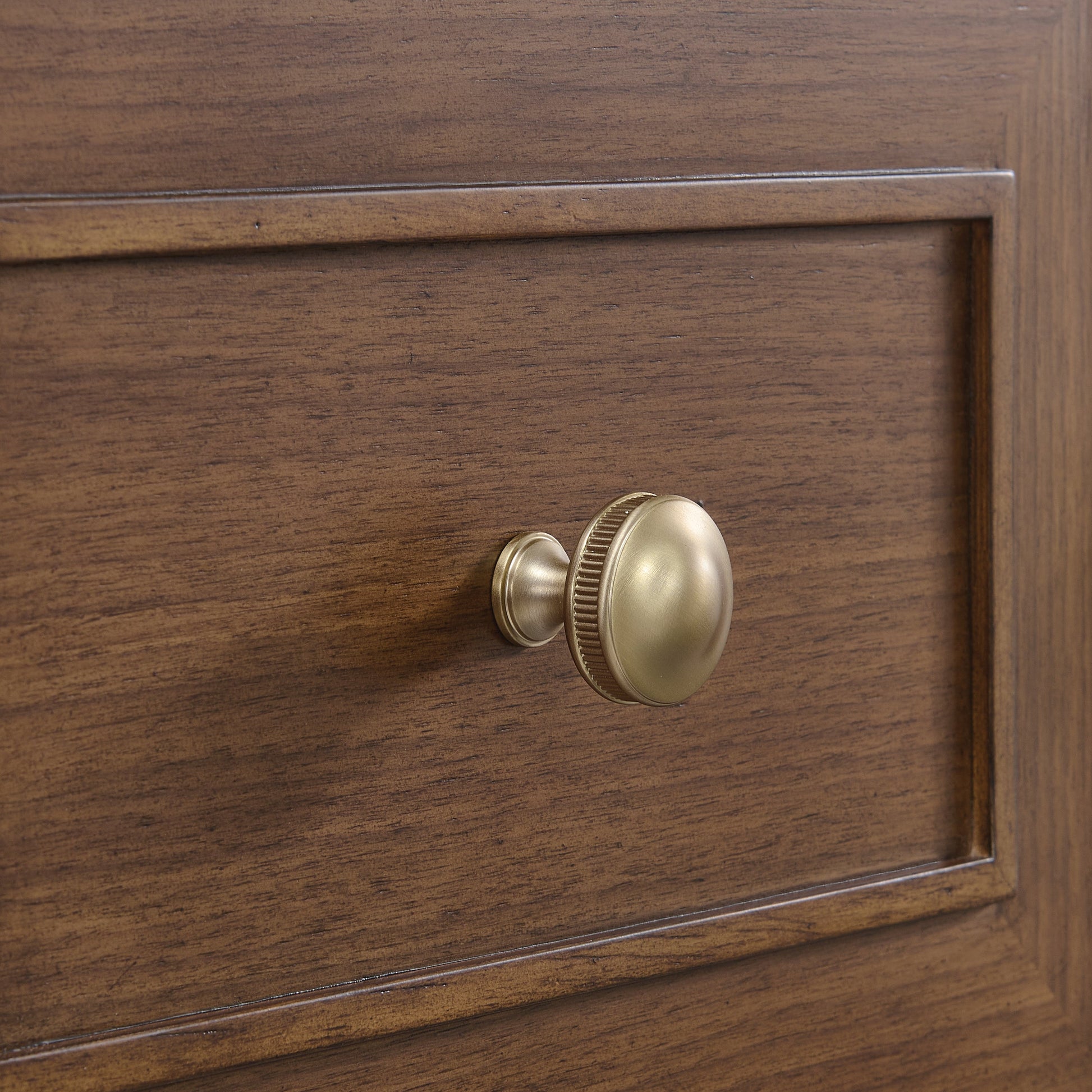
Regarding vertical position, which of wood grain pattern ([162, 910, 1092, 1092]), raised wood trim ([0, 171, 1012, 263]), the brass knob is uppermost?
raised wood trim ([0, 171, 1012, 263])

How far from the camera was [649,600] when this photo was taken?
242 mm

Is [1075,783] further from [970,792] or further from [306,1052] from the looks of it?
[306,1052]

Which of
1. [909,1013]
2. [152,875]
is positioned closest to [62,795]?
[152,875]

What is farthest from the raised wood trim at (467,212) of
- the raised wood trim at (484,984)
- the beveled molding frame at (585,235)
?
the raised wood trim at (484,984)

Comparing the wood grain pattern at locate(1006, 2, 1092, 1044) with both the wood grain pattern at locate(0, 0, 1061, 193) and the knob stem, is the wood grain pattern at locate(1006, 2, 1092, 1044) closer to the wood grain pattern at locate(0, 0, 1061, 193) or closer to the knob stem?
the wood grain pattern at locate(0, 0, 1061, 193)

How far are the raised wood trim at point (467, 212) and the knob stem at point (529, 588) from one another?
2.9 inches

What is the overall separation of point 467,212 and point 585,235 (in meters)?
0.03

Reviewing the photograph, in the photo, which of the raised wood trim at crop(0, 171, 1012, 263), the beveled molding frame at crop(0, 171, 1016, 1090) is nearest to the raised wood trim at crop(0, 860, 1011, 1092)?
the beveled molding frame at crop(0, 171, 1016, 1090)

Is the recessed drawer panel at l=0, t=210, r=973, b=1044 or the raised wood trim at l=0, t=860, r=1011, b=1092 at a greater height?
the recessed drawer panel at l=0, t=210, r=973, b=1044

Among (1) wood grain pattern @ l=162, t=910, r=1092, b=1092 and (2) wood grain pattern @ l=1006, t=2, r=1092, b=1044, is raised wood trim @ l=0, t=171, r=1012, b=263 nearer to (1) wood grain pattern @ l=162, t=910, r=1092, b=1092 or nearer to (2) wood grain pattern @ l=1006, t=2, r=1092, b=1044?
(2) wood grain pattern @ l=1006, t=2, r=1092, b=1044

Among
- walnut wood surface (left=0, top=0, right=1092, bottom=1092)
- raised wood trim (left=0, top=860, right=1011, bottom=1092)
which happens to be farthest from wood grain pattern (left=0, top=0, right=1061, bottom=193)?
raised wood trim (left=0, top=860, right=1011, bottom=1092)

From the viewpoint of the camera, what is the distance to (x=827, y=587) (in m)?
0.32

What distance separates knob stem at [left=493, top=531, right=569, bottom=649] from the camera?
0.90 feet

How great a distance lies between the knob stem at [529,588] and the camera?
0.90 ft
